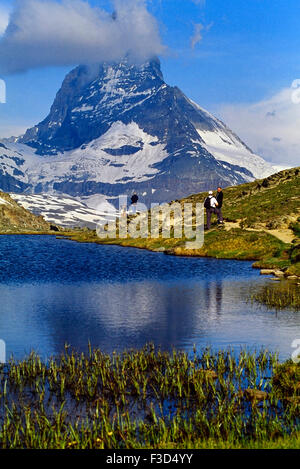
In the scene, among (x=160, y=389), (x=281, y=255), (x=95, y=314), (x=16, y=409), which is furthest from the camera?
(x=281, y=255)

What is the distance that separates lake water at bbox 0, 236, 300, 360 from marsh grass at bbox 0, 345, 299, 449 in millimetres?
2519

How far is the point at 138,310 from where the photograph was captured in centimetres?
3450

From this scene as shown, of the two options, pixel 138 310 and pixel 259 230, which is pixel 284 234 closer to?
pixel 259 230

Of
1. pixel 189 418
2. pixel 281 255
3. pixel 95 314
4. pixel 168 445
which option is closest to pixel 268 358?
pixel 189 418

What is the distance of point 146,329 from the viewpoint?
2888 centimetres

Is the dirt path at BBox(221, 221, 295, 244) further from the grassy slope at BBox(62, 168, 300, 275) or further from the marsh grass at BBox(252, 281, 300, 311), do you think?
the marsh grass at BBox(252, 281, 300, 311)

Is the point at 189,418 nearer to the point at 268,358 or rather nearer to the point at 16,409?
the point at 16,409

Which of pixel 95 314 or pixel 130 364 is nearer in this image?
pixel 130 364

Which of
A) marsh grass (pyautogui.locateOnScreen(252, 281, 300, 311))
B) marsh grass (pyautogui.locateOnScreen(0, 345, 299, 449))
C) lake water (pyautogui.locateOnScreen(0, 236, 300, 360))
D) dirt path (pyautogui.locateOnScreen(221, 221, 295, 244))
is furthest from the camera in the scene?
dirt path (pyautogui.locateOnScreen(221, 221, 295, 244))

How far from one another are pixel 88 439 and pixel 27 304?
2367 centimetres

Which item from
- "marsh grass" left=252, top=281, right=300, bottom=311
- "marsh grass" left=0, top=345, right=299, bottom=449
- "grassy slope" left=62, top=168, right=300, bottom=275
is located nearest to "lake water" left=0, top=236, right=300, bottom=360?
"marsh grass" left=252, top=281, right=300, bottom=311

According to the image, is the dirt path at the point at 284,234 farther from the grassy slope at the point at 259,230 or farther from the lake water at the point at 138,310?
the lake water at the point at 138,310

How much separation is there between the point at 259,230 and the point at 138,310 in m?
40.2

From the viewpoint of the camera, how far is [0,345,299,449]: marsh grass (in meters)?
14.8
